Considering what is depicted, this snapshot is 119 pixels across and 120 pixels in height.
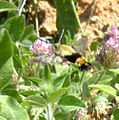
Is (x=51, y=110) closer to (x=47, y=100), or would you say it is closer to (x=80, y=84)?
(x=47, y=100)


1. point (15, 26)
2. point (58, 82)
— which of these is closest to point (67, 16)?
point (15, 26)

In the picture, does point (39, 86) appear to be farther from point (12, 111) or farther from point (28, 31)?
point (28, 31)

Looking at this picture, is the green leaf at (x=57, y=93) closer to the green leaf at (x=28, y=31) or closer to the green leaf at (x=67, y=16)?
the green leaf at (x=28, y=31)

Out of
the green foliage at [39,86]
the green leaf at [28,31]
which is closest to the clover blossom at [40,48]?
the green foliage at [39,86]

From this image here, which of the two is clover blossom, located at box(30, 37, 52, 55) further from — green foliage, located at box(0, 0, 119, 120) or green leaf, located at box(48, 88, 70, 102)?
green leaf, located at box(48, 88, 70, 102)

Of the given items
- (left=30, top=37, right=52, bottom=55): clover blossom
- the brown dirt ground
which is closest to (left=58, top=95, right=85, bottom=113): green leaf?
(left=30, top=37, right=52, bottom=55): clover blossom
